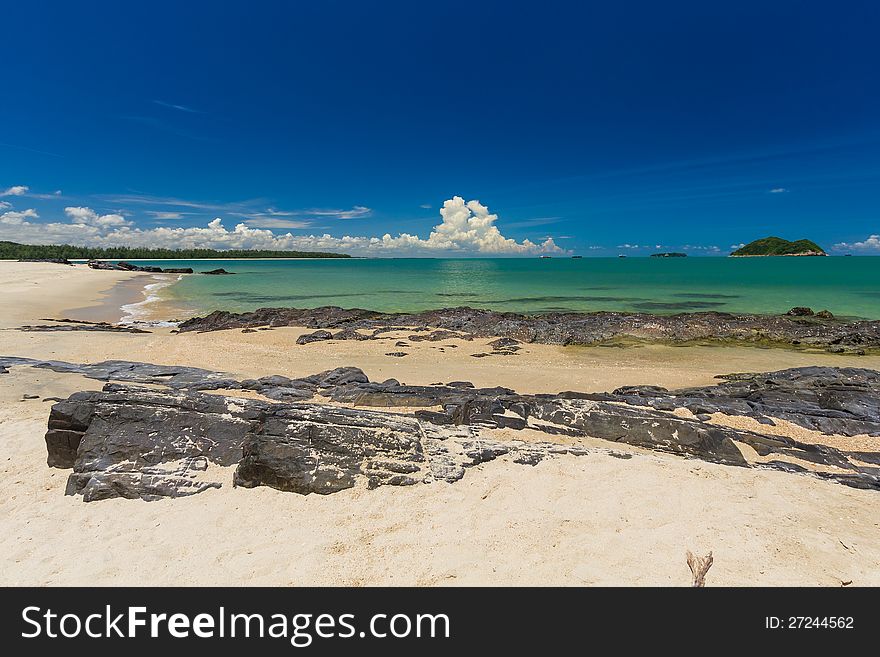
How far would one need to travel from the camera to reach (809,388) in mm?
12984

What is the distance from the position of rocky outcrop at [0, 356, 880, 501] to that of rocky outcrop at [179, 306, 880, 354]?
48.3ft

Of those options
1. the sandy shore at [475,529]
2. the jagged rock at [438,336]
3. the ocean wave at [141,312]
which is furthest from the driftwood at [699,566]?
the ocean wave at [141,312]

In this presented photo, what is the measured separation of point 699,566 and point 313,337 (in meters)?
22.4

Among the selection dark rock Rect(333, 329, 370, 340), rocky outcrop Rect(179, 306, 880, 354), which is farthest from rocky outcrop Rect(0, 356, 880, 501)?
rocky outcrop Rect(179, 306, 880, 354)

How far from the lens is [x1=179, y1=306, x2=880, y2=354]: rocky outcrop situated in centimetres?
2458

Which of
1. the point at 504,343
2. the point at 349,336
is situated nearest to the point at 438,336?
the point at 504,343

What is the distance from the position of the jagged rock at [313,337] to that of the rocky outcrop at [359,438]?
14.9 meters
